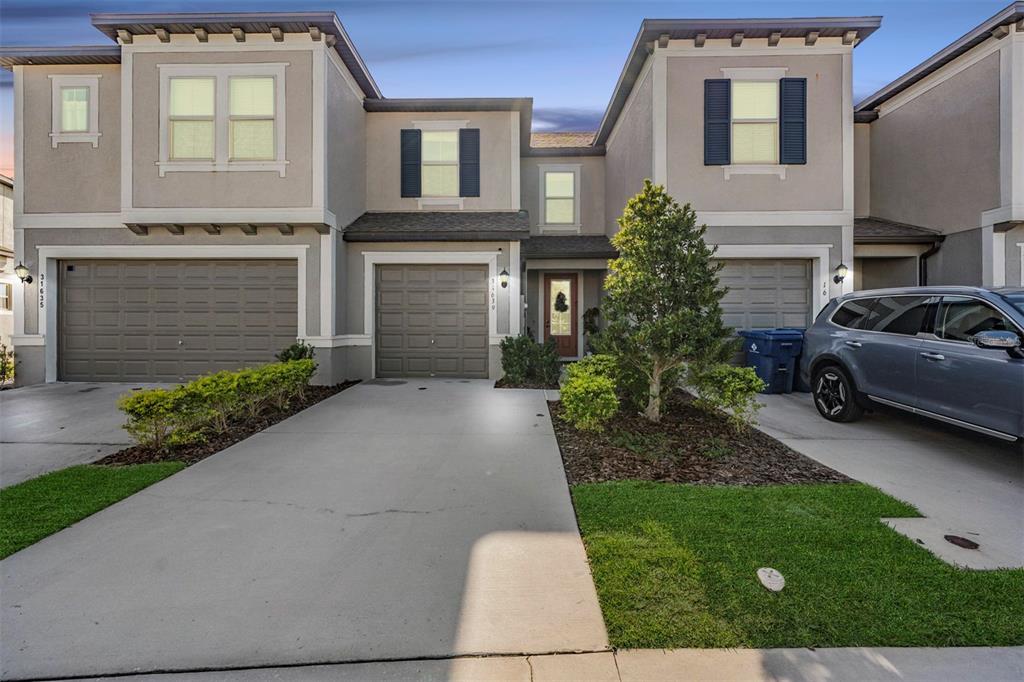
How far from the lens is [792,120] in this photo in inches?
338

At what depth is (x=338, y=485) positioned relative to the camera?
13.0 feet

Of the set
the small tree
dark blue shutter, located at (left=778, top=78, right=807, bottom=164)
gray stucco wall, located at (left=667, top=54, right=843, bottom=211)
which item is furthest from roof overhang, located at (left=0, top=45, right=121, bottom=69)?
dark blue shutter, located at (left=778, top=78, right=807, bottom=164)

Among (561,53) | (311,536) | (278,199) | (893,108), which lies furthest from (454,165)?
(893,108)

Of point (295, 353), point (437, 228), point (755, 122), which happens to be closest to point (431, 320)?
point (437, 228)

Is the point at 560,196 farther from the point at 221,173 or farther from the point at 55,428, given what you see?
the point at 55,428

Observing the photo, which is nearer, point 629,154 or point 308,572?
point 308,572

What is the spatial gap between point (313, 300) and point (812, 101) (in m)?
10.5

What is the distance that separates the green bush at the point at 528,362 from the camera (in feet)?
29.5

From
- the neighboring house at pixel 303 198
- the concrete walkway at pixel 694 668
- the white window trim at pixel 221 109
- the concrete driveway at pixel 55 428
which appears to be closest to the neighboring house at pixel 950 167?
the neighboring house at pixel 303 198

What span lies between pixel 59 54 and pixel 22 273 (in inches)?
173

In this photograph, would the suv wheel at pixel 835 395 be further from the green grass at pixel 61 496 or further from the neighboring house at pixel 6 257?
the neighboring house at pixel 6 257

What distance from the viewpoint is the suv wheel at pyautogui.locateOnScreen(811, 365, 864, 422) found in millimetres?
5766

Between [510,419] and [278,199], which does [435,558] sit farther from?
[278,199]

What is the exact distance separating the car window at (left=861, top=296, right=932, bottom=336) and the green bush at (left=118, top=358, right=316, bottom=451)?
7995 millimetres
